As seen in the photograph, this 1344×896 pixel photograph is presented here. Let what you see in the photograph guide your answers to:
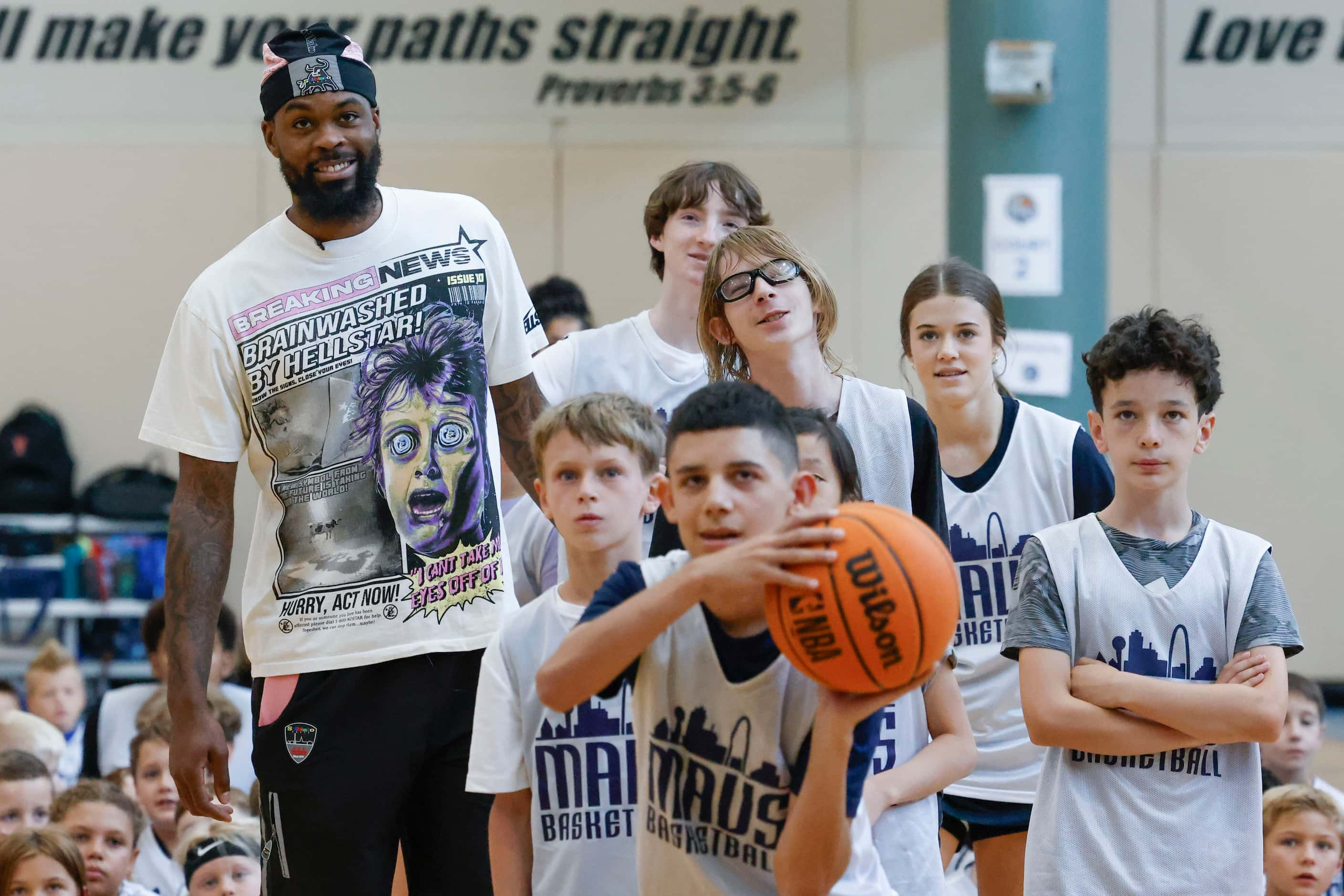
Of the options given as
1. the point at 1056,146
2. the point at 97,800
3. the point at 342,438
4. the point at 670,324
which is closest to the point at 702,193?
the point at 670,324

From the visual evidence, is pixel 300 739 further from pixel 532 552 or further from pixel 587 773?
pixel 532 552

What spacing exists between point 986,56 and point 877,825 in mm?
5236

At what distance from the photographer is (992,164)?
7.62 m

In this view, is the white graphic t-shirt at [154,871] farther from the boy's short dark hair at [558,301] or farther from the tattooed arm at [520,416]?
the tattooed arm at [520,416]

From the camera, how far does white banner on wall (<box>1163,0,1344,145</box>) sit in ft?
33.4

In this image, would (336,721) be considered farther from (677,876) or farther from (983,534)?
(983,534)

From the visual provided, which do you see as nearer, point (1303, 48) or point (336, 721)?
point (336, 721)

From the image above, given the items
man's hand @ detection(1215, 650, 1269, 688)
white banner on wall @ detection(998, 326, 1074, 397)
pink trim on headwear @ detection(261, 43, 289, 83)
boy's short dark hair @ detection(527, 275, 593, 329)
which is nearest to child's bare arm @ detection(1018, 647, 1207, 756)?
man's hand @ detection(1215, 650, 1269, 688)

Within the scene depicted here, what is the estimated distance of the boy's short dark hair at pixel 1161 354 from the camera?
11.5ft

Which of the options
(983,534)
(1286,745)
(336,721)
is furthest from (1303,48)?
(336,721)

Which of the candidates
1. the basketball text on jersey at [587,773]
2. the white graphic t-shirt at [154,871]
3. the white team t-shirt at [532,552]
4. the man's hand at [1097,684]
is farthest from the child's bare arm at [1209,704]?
the white graphic t-shirt at [154,871]

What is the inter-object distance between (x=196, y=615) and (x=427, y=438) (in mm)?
647

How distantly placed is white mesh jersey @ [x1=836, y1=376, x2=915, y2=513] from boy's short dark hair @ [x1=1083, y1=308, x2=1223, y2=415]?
0.54m

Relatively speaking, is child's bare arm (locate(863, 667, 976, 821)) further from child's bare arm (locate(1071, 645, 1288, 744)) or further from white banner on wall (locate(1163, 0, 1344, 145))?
white banner on wall (locate(1163, 0, 1344, 145))
